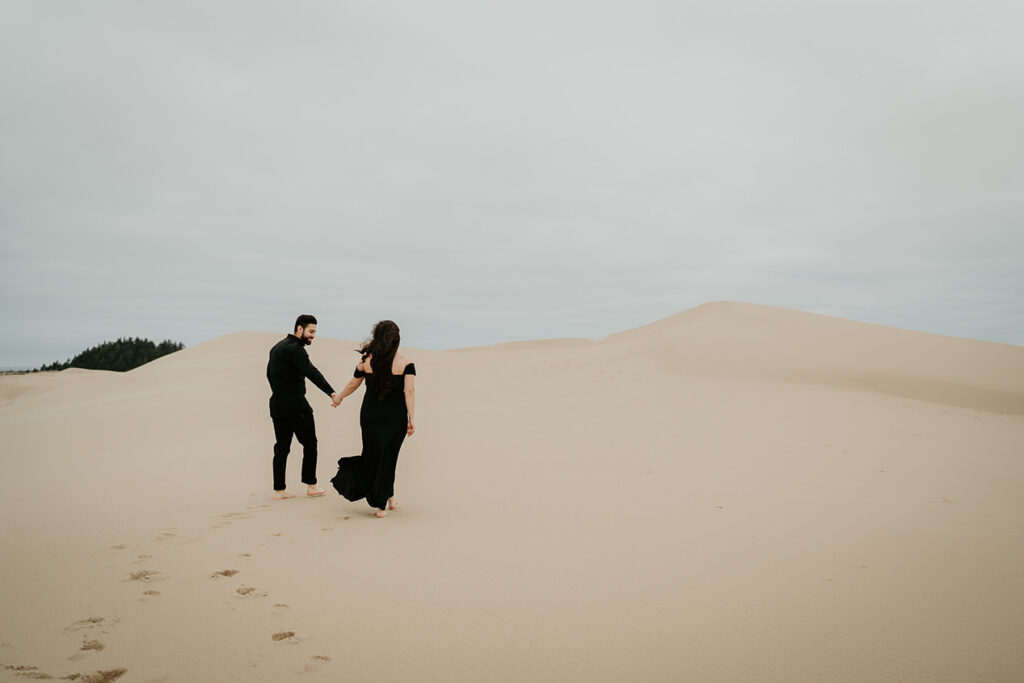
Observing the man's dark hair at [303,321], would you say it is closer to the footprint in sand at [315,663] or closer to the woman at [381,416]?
the woman at [381,416]

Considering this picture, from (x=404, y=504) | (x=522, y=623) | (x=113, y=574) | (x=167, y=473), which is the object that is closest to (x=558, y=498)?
(x=404, y=504)

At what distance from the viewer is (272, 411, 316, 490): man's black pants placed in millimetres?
6504

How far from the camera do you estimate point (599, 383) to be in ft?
56.7

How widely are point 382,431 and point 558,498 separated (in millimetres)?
2183

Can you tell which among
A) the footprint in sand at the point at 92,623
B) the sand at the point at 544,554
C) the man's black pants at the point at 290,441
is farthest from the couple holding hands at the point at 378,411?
the footprint in sand at the point at 92,623

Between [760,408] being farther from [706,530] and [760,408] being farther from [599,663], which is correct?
[599,663]

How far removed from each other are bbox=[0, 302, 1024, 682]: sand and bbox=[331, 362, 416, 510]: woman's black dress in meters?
0.32

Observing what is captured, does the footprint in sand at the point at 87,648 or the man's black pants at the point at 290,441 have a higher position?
the man's black pants at the point at 290,441

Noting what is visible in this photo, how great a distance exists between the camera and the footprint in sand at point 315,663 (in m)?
2.88

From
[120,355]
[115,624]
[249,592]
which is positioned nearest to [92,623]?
[115,624]

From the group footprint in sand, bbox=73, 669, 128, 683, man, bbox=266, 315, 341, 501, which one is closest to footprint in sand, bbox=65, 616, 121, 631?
footprint in sand, bbox=73, 669, 128, 683

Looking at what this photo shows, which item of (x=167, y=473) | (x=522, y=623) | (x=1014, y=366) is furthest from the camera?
(x=1014, y=366)

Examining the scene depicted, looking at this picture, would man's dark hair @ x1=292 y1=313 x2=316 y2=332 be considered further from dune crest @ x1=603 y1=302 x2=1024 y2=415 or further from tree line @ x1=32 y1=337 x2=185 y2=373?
tree line @ x1=32 y1=337 x2=185 y2=373

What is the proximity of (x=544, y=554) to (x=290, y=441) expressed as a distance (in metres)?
3.36
